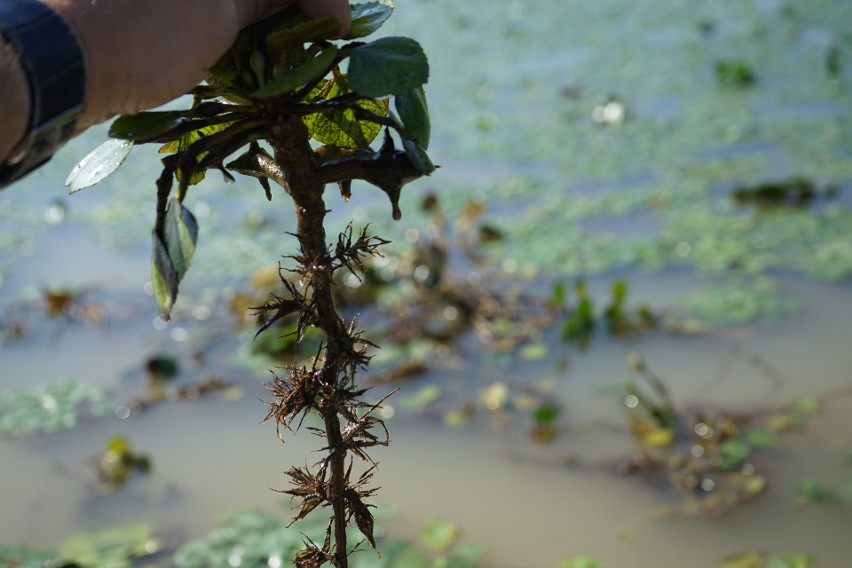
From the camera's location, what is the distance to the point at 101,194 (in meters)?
3.81

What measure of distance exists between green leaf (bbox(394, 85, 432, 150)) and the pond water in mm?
1363

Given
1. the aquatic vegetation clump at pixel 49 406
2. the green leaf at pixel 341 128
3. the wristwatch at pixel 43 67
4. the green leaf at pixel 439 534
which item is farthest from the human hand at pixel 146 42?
the aquatic vegetation clump at pixel 49 406

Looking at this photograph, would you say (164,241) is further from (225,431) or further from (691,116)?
(691,116)

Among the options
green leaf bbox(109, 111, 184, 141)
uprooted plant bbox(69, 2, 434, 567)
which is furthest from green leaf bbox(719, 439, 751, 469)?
green leaf bbox(109, 111, 184, 141)

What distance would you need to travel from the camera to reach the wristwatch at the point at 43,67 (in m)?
0.67

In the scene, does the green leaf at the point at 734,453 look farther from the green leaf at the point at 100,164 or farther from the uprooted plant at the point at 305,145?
the green leaf at the point at 100,164

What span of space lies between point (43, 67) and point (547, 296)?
2.25m

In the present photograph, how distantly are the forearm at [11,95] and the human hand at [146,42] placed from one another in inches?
1.7

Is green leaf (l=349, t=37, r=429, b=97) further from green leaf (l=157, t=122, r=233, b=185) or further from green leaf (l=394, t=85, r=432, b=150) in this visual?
green leaf (l=157, t=122, r=233, b=185)

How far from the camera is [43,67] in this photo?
67 cm

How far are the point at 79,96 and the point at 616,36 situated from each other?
4.54m

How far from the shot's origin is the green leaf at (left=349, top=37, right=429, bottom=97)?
2.27ft

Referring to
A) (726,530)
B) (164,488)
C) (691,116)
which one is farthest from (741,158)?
(164,488)

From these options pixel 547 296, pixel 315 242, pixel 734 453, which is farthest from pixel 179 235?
pixel 547 296
